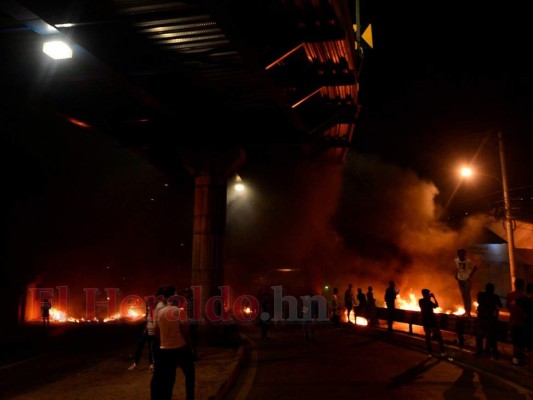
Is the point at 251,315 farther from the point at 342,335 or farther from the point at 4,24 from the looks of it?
the point at 4,24

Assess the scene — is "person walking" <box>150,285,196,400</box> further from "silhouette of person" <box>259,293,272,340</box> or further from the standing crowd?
"silhouette of person" <box>259,293,272,340</box>

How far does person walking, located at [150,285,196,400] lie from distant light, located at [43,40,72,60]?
4.80m

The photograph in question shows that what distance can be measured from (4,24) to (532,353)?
10.8 metres

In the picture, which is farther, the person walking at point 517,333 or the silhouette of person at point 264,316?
the silhouette of person at point 264,316

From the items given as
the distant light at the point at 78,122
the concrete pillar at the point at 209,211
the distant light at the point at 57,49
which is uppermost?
the distant light at the point at 78,122

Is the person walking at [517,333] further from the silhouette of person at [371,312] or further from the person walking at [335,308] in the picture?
the person walking at [335,308]

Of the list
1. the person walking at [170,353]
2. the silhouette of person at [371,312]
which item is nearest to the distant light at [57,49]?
the person walking at [170,353]

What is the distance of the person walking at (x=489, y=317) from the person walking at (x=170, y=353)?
6352mm

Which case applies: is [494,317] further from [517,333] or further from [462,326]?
[462,326]

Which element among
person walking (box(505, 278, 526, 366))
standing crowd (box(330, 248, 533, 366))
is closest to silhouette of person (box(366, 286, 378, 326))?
standing crowd (box(330, 248, 533, 366))

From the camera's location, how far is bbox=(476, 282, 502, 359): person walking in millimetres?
9039

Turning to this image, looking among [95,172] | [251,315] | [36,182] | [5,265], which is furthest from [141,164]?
[251,315]

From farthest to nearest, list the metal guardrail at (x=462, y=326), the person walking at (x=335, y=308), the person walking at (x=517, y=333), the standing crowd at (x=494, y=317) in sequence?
1. the person walking at (x=335, y=308)
2. the metal guardrail at (x=462, y=326)
3. the person walking at (x=517, y=333)
4. the standing crowd at (x=494, y=317)

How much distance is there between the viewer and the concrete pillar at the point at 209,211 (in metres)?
12.4
